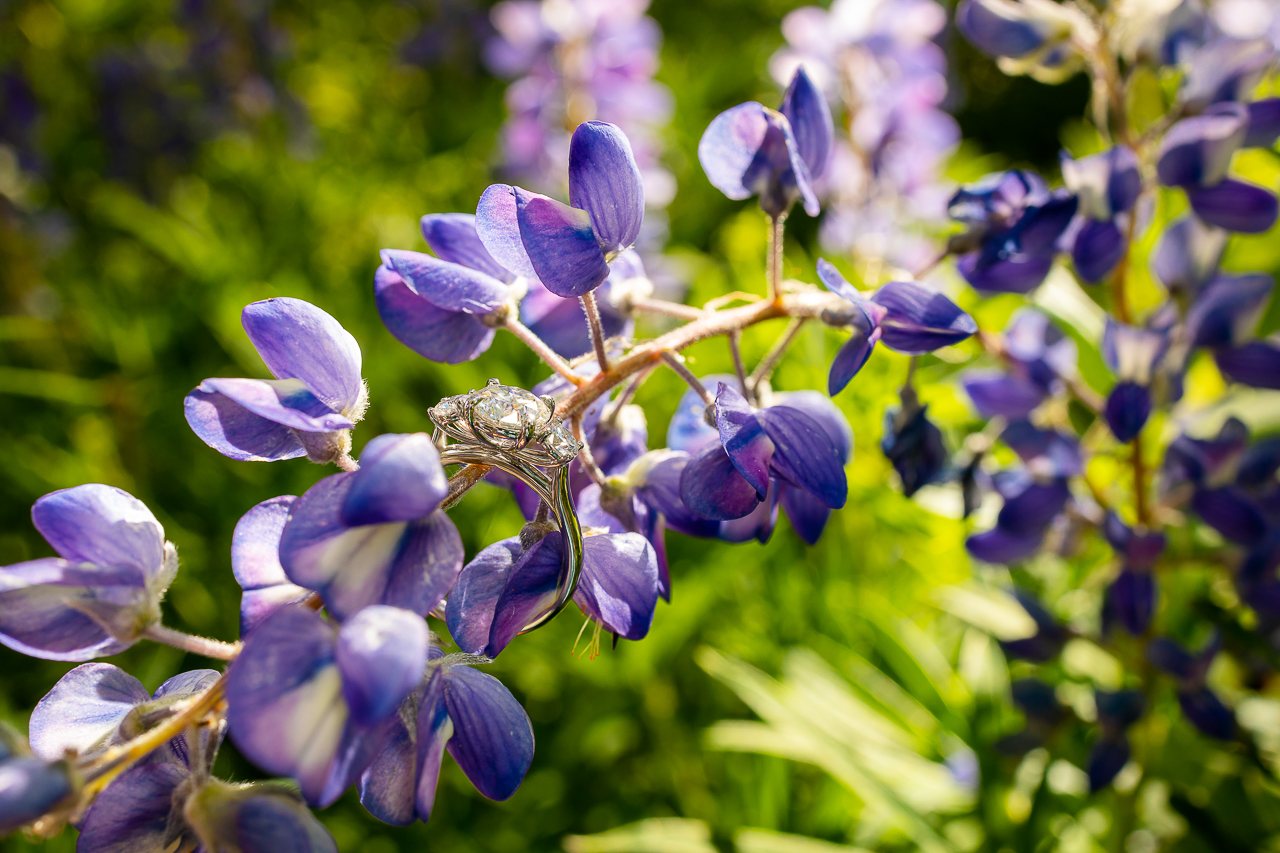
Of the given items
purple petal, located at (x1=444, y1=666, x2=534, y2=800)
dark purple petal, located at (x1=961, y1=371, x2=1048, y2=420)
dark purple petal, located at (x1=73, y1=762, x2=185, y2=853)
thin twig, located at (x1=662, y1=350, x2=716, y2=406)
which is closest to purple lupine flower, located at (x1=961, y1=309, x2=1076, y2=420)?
dark purple petal, located at (x1=961, y1=371, x2=1048, y2=420)

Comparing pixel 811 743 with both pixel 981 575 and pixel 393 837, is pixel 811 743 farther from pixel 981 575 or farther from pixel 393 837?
pixel 393 837

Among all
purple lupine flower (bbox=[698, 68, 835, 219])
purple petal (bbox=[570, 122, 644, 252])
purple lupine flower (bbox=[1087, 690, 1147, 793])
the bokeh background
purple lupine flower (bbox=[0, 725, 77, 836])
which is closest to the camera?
purple lupine flower (bbox=[0, 725, 77, 836])

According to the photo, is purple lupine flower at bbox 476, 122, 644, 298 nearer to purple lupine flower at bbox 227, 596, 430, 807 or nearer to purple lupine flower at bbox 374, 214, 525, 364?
purple lupine flower at bbox 374, 214, 525, 364

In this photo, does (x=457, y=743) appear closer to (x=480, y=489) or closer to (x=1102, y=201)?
(x=1102, y=201)

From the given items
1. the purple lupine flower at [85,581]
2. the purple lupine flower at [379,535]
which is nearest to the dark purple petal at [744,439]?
the purple lupine flower at [379,535]

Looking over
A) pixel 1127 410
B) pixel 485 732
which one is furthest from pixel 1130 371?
pixel 485 732

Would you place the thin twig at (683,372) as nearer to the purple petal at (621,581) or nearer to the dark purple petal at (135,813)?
the purple petal at (621,581)

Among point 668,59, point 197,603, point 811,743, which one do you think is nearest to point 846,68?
point 811,743
